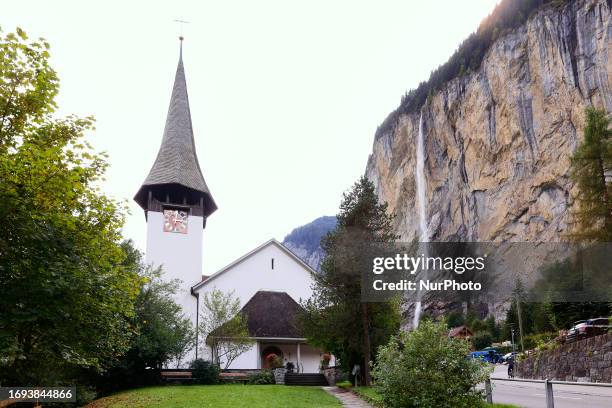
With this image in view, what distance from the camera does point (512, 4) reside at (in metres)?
70.3

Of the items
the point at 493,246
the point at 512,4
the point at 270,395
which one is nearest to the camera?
the point at 270,395

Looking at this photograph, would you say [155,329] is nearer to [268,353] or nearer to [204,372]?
[204,372]

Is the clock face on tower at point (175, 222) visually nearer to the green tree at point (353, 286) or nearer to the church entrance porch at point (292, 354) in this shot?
the church entrance porch at point (292, 354)

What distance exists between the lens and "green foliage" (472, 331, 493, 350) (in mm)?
57406

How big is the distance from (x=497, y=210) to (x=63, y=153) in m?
62.9

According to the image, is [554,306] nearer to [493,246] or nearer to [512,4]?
[493,246]

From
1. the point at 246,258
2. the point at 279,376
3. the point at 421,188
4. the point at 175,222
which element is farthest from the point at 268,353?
the point at 421,188

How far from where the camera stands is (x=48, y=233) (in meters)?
8.62

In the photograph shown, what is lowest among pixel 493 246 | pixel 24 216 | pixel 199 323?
pixel 199 323

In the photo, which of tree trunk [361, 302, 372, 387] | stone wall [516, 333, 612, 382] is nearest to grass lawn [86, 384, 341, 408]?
tree trunk [361, 302, 372, 387]

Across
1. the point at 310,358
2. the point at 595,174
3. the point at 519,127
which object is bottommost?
the point at 310,358

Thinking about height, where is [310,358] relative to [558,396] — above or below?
below

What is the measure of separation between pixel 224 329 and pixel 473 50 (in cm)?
6350

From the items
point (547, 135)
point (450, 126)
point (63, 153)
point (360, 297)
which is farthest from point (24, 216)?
point (450, 126)
